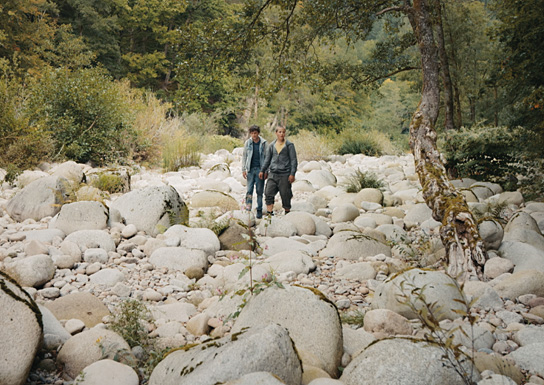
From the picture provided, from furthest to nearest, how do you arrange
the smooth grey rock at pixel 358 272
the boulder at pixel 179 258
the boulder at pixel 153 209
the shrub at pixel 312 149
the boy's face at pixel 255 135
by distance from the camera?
the shrub at pixel 312 149 → the boy's face at pixel 255 135 → the boulder at pixel 153 209 → the boulder at pixel 179 258 → the smooth grey rock at pixel 358 272

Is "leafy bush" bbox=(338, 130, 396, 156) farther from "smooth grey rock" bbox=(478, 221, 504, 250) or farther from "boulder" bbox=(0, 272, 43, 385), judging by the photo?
"boulder" bbox=(0, 272, 43, 385)

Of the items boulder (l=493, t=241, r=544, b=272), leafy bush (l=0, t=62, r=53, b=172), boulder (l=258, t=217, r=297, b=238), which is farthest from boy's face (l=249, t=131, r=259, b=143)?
leafy bush (l=0, t=62, r=53, b=172)

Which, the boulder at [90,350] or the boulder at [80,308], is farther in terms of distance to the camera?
the boulder at [80,308]

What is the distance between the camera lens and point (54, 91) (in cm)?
1095

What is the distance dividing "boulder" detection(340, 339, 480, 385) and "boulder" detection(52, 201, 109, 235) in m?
4.62

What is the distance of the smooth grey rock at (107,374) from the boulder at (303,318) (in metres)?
0.71

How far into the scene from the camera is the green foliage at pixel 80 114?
10719 mm

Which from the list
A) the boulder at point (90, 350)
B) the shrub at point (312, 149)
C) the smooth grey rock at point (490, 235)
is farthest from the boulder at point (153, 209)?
the shrub at point (312, 149)

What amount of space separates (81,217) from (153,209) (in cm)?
100

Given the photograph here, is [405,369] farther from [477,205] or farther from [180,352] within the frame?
[477,205]

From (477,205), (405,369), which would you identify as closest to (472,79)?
(477,205)

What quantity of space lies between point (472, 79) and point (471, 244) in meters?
A: 20.9

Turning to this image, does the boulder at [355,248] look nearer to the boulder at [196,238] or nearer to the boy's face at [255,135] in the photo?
the boulder at [196,238]

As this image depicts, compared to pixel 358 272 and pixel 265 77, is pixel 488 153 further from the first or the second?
pixel 358 272
